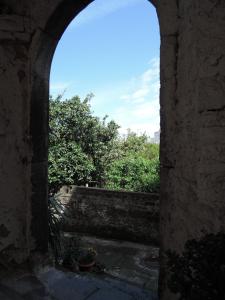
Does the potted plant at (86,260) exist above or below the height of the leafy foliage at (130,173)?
below

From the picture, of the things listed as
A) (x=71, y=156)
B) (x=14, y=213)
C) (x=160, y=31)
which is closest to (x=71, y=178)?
(x=71, y=156)

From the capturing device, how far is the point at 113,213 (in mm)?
8125

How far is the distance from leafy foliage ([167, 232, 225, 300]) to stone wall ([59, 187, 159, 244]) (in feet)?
20.7

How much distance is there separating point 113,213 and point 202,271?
7065 mm

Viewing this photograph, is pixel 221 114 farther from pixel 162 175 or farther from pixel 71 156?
pixel 71 156

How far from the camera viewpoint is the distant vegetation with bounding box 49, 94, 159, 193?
948 centimetres

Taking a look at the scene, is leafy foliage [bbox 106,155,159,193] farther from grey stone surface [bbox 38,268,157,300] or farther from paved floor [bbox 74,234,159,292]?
grey stone surface [bbox 38,268,157,300]

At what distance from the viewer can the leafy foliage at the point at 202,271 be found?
112 centimetres

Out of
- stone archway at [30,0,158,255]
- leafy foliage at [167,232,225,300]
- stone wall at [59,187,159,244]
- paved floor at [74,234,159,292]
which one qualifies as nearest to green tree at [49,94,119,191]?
stone wall at [59,187,159,244]

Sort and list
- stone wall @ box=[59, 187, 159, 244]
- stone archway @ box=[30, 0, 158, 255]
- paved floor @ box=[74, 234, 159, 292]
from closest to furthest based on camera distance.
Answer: stone archway @ box=[30, 0, 158, 255] → paved floor @ box=[74, 234, 159, 292] → stone wall @ box=[59, 187, 159, 244]

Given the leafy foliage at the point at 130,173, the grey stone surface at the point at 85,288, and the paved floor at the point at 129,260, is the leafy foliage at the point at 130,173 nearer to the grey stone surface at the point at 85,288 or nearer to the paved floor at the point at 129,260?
the paved floor at the point at 129,260

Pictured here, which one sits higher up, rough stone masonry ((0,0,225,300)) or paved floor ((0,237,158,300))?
rough stone masonry ((0,0,225,300))

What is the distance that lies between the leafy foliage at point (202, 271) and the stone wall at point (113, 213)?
248 inches

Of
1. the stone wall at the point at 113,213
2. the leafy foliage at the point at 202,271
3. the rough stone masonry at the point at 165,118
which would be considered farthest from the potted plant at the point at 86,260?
the leafy foliage at the point at 202,271
